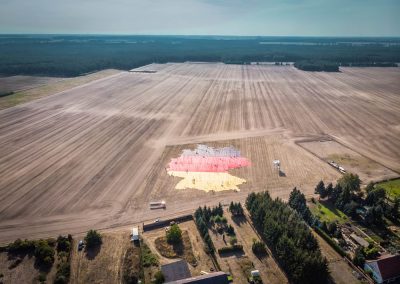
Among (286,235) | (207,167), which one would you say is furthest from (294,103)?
(286,235)

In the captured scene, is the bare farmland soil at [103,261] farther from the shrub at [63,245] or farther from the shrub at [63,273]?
the shrub at [63,245]

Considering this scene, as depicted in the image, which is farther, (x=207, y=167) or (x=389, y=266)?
(x=207, y=167)

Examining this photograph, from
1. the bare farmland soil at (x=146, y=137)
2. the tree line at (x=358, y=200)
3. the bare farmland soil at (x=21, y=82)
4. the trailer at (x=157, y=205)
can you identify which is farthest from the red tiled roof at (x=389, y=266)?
the bare farmland soil at (x=21, y=82)

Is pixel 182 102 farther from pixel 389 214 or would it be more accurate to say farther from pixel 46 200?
pixel 389 214

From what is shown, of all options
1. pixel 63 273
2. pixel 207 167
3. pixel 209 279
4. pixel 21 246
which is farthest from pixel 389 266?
pixel 21 246

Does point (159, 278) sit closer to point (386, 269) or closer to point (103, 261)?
point (103, 261)
